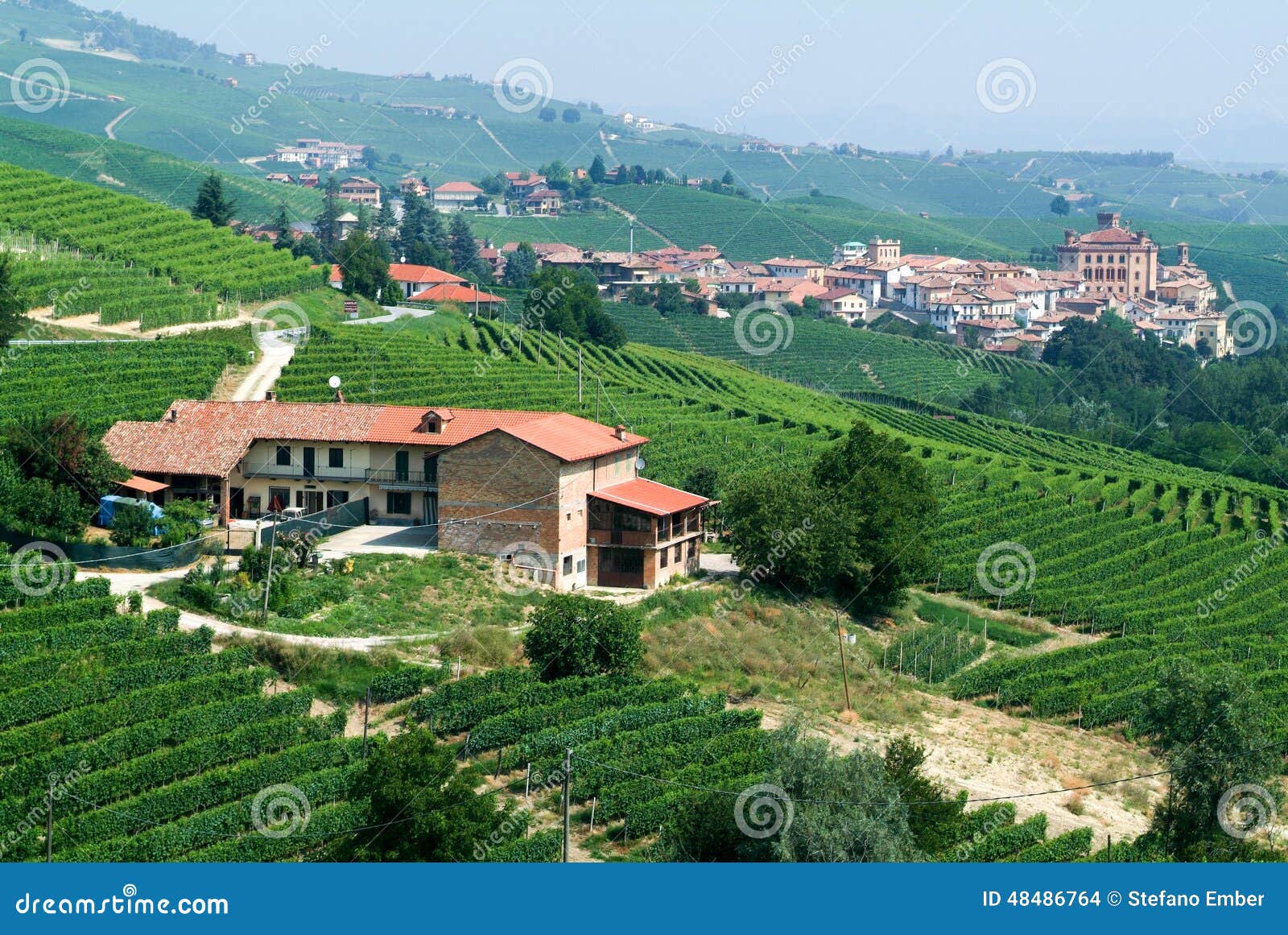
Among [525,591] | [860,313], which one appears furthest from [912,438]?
[860,313]

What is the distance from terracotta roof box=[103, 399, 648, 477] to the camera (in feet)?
121

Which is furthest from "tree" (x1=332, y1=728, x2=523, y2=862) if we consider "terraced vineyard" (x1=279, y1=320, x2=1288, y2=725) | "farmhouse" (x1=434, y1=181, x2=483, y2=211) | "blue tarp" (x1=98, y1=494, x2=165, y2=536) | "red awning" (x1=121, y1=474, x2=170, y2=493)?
"farmhouse" (x1=434, y1=181, x2=483, y2=211)

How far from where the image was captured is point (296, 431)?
126 ft

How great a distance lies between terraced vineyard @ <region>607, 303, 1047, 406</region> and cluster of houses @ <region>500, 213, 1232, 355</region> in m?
7.60

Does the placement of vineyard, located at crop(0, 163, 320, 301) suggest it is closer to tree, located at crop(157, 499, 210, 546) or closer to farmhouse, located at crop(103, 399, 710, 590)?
farmhouse, located at crop(103, 399, 710, 590)

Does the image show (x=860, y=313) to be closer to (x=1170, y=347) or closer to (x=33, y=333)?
(x=1170, y=347)

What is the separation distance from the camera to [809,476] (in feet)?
136

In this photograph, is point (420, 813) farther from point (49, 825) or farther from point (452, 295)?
point (452, 295)

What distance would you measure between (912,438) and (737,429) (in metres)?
11.6

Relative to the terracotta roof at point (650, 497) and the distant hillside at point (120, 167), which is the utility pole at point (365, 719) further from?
the distant hillside at point (120, 167)

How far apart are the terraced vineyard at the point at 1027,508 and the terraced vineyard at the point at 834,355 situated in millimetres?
Result: 23454

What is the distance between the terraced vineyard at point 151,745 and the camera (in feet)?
71.7

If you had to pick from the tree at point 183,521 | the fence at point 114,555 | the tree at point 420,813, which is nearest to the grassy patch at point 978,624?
the tree at point 183,521

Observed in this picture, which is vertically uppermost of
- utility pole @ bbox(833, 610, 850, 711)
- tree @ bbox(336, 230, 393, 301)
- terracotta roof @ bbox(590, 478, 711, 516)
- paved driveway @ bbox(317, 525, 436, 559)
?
tree @ bbox(336, 230, 393, 301)
